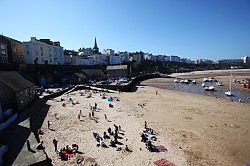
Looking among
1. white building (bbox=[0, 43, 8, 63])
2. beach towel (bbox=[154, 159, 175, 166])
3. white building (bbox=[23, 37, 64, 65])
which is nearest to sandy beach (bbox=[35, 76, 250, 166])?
beach towel (bbox=[154, 159, 175, 166])

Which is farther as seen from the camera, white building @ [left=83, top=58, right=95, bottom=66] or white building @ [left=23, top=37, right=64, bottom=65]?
white building @ [left=83, top=58, right=95, bottom=66]

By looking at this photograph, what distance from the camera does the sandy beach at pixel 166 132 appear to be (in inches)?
619

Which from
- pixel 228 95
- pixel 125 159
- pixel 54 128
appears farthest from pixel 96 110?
pixel 228 95

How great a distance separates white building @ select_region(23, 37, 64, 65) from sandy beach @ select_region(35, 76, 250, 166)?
36512 millimetres

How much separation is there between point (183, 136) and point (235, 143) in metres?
4.91

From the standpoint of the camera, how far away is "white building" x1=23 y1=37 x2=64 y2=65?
6393 centimetres

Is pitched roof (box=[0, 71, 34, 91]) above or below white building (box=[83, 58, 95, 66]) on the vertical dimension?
below

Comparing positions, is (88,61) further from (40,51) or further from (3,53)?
(3,53)

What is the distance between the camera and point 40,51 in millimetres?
66250

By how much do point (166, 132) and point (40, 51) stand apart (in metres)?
58.4

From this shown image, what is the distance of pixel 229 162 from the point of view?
15.5 meters

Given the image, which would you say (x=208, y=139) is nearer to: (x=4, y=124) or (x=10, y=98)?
(x=4, y=124)

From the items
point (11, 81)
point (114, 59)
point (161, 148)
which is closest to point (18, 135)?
point (161, 148)

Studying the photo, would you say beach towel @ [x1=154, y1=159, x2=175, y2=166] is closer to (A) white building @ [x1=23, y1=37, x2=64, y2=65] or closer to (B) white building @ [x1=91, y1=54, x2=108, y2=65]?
(A) white building @ [x1=23, y1=37, x2=64, y2=65]
